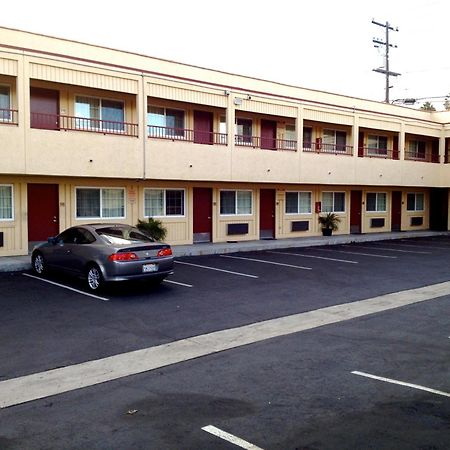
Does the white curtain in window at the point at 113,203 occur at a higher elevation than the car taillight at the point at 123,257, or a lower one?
higher

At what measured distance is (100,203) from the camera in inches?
728

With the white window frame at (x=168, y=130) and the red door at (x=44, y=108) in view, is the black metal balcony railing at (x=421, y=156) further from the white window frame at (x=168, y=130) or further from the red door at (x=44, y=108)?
the red door at (x=44, y=108)

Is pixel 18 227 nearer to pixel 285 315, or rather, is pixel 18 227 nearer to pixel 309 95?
pixel 285 315

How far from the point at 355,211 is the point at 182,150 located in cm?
1234

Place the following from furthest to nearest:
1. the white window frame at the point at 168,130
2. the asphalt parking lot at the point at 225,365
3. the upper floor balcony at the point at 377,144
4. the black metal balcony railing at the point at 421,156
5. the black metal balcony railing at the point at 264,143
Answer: the black metal balcony railing at the point at 421,156 → the upper floor balcony at the point at 377,144 → the black metal balcony railing at the point at 264,143 → the white window frame at the point at 168,130 → the asphalt parking lot at the point at 225,365

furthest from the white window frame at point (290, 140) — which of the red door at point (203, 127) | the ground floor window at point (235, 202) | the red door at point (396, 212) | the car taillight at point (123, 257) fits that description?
the car taillight at point (123, 257)

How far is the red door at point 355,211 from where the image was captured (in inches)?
1088

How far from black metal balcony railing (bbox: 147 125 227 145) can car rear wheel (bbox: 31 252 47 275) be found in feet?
24.2

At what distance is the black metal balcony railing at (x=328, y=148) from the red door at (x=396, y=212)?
4.87 metres

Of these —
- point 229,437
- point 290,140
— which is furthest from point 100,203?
point 229,437

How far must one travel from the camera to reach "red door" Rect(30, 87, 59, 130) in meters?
16.9

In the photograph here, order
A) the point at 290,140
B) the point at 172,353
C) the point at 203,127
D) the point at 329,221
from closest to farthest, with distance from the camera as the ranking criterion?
the point at 172,353
the point at 203,127
the point at 290,140
the point at 329,221

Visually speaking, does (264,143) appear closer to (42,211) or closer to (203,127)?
(203,127)

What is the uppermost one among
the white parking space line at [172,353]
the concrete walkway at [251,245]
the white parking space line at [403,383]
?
the concrete walkway at [251,245]
